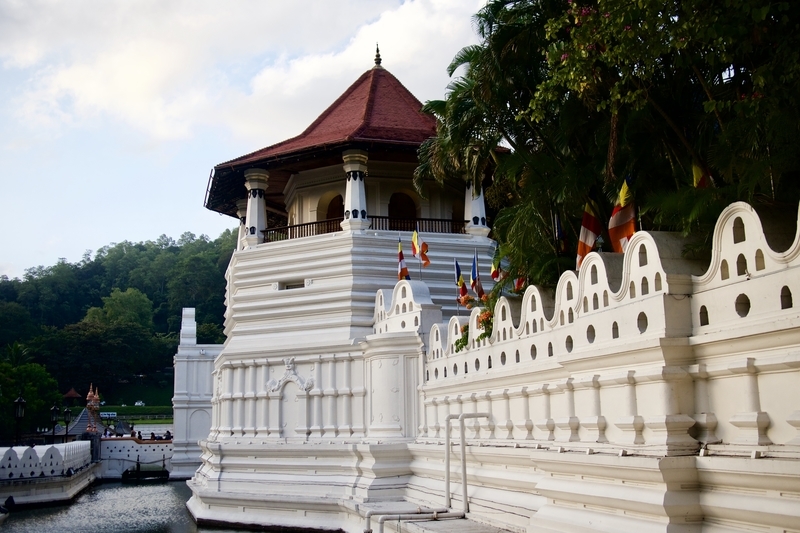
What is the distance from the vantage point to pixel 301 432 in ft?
69.1

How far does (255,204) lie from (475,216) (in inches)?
233

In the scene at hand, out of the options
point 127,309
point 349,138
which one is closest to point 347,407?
point 349,138

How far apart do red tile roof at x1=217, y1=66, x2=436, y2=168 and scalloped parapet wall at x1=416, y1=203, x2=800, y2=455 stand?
1229 cm

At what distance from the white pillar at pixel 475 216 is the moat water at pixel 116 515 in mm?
9546

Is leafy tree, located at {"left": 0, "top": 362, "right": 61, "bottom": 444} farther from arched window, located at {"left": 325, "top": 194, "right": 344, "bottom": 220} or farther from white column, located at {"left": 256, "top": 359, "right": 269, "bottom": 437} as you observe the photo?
white column, located at {"left": 256, "top": 359, "right": 269, "bottom": 437}

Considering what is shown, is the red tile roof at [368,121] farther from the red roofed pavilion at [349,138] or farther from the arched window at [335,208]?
the arched window at [335,208]

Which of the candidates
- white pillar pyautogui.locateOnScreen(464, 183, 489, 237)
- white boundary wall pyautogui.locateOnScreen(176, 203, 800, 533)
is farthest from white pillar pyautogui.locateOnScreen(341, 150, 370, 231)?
white pillar pyautogui.locateOnScreen(464, 183, 489, 237)

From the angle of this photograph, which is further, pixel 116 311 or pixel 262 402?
pixel 116 311

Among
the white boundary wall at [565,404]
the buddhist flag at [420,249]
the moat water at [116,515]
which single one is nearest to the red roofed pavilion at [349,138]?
the buddhist flag at [420,249]

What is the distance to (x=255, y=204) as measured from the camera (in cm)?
2420

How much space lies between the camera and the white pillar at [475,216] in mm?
23516

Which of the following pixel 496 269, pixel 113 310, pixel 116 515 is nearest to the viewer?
pixel 496 269

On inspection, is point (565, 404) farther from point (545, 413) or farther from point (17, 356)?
point (17, 356)

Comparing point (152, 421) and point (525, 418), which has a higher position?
point (152, 421)
